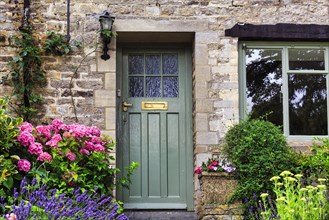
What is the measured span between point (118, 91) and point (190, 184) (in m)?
1.62

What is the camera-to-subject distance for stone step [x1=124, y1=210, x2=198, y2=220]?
812 cm

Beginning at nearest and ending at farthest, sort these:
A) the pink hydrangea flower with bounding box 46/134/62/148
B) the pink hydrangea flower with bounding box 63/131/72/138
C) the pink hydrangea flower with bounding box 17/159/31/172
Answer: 1. the pink hydrangea flower with bounding box 17/159/31/172
2. the pink hydrangea flower with bounding box 46/134/62/148
3. the pink hydrangea flower with bounding box 63/131/72/138

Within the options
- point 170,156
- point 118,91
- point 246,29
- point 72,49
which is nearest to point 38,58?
point 72,49

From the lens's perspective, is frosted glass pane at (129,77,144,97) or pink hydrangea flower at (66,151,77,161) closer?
pink hydrangea flower at (66,151,77,161)

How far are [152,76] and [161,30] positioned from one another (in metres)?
0.74

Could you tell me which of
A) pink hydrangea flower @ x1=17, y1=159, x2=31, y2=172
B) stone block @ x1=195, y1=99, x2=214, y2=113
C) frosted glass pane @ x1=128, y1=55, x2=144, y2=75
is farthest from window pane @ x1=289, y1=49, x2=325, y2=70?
pink hydrangea flower @ x1=17, y1=159, x2=31, y2=172

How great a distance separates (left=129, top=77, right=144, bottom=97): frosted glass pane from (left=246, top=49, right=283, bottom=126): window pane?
1476mm

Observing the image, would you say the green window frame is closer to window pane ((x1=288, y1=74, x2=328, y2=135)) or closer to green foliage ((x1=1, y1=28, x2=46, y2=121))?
window pane ((x1=288, y1=74, x2=328, y2=135))

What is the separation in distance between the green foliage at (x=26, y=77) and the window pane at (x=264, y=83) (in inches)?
111

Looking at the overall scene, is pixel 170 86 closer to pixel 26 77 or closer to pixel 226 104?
pixel 226 104

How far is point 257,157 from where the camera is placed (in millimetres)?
7316

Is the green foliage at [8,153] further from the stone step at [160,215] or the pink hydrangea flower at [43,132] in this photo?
the stone step at [160,215]

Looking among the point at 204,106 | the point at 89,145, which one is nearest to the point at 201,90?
the point at 204,106

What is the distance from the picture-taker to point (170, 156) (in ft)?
28.2
